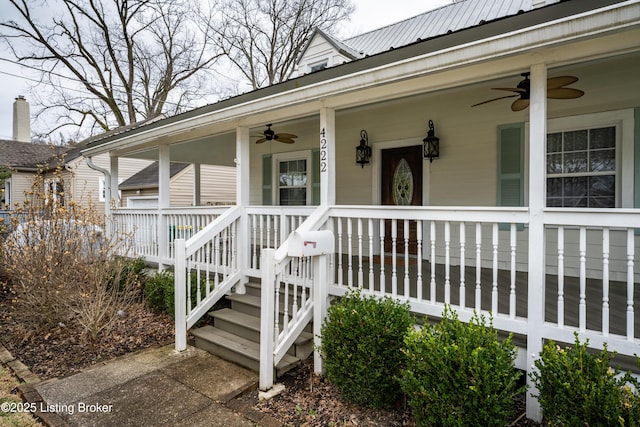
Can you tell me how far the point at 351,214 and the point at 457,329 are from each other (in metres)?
1.60

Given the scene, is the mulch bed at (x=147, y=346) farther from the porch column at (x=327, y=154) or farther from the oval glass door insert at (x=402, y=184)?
the oval glass door insert at (x=402, y=184)

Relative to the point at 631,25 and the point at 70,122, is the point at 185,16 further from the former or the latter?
the point at 631,25

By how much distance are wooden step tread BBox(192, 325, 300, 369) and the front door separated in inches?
122

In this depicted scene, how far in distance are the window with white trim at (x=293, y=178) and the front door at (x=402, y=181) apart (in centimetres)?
172

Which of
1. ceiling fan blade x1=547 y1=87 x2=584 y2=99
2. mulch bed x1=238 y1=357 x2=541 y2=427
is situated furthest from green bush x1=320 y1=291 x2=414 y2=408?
ceiling fan blade x1=547 y1=87 x2=584 y2=99

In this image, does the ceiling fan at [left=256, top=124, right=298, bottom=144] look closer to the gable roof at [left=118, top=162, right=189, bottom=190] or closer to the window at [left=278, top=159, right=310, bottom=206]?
the window at [left=278, top=159, right=310, bottom=206]

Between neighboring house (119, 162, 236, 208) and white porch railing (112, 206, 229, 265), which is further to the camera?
neighboring house (119, 162, 236, 208)

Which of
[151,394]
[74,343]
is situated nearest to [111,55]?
[74,343]

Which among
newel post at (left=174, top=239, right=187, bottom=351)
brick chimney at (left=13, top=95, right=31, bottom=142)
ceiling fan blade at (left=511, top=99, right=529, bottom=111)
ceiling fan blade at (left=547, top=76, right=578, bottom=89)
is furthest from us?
brick chimney at (left=13, top=95, right=31, bottom=142)

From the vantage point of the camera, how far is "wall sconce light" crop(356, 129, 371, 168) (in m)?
6.19

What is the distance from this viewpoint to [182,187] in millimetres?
16344

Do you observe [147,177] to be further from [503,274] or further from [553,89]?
[553,89]

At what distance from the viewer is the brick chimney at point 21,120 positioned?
20.6m

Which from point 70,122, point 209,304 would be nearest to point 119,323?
point 209,304
